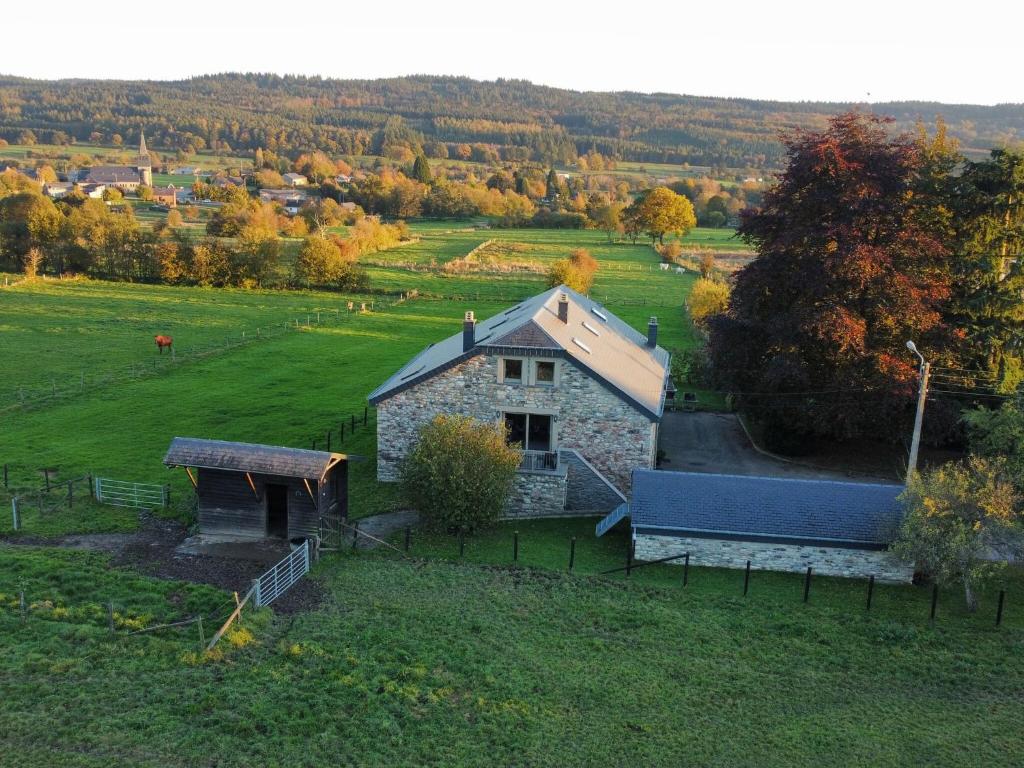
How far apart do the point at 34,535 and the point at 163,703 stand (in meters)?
11.1

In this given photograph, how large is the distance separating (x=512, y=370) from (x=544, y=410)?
5.58 feet

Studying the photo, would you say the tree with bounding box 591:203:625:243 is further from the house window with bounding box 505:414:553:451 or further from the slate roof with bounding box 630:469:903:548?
the slate roof with bounding box 630:469:903:548

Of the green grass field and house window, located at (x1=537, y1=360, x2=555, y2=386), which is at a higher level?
house window, located at (x1=537, y1=360, x2=555, y2=386)

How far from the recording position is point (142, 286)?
75812 mm

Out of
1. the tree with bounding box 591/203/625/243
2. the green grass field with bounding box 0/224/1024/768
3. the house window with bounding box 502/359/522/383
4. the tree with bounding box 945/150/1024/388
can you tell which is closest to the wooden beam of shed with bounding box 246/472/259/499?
the green grass field with bounding box 0/224/1024/768

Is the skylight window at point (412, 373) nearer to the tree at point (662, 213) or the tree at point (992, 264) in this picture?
the tree at point (992, 264)

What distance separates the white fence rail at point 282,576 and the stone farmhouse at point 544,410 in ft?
19.4

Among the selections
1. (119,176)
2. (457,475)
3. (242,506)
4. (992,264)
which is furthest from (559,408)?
(119,176)

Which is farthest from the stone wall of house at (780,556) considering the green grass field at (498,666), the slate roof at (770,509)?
the green grass field at (498,666)

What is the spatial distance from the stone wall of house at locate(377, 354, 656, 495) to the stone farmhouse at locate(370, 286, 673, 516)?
0.03 m

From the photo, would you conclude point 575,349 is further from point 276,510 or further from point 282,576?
point 282,576

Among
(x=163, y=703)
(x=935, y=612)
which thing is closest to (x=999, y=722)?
(x=935, y=612)

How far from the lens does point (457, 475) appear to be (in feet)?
79.9

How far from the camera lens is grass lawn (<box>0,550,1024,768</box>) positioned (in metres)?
15.1
